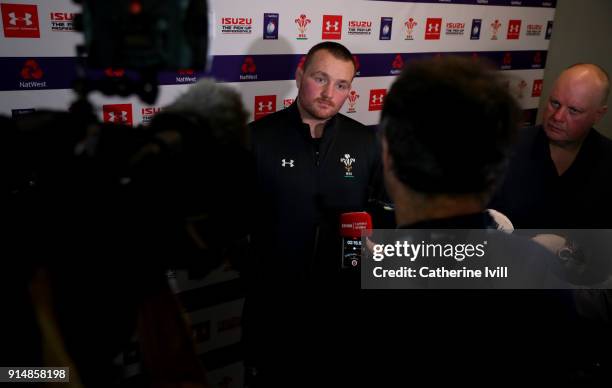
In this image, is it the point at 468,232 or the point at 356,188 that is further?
the point at 356,188

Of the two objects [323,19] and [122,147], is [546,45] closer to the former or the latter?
[323,19]

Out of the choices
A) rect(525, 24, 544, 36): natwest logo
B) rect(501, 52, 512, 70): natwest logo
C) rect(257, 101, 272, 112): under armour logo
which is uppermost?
rect(525, 24, 544, 36): natwest logo

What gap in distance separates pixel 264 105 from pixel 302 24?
1.38 ft

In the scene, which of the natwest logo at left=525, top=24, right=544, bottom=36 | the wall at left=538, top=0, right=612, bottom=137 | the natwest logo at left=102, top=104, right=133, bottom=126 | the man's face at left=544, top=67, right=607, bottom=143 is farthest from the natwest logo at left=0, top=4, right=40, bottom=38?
the wall at left=538, top=0, right=612, bottom=137

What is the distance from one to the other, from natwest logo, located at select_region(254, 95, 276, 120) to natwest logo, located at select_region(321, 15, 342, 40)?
41cm

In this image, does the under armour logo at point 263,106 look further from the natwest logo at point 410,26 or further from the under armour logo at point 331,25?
the natwest logo at point 410,26

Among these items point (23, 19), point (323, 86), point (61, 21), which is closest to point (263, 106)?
point (323, 86)

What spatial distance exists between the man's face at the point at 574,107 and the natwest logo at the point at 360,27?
0.97 metres

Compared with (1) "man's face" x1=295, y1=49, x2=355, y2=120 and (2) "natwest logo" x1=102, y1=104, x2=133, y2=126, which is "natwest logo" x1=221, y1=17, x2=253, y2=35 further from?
(2) "natwest logo" x1=102, y1=104, x2=133, y2=126

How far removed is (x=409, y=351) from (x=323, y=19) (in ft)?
6.21

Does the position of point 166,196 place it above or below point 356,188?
above

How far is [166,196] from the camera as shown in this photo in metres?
0.73

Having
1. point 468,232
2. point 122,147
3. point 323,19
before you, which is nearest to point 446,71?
point 468,232

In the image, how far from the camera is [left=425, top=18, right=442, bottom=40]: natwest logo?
2787mm
